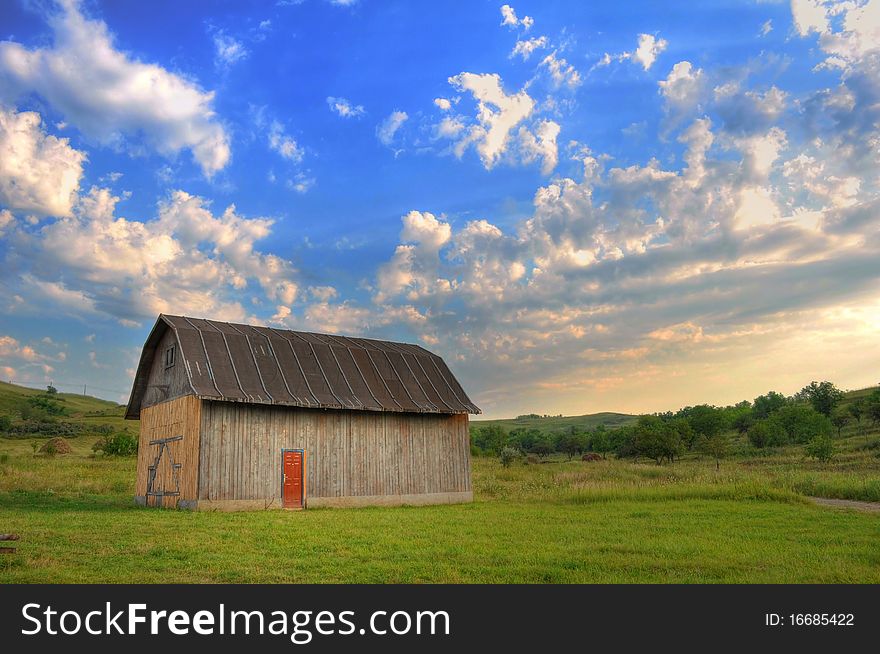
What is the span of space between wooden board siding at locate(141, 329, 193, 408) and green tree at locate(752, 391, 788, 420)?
316 feet

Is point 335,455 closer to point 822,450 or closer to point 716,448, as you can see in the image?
point 822,450

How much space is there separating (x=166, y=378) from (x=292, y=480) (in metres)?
7.40

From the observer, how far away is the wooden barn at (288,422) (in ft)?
78.5

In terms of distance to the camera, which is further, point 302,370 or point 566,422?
point 566,422

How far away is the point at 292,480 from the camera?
2514cm

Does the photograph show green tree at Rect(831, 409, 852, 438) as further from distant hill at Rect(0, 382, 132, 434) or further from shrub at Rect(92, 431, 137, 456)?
distant hill at Rect(0, 382, 132, 434)

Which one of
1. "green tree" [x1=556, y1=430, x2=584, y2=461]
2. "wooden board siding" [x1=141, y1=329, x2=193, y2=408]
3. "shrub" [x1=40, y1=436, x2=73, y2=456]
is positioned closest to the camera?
"wooden board siding" [x1=141, y1=329, x2=193, y2=408]

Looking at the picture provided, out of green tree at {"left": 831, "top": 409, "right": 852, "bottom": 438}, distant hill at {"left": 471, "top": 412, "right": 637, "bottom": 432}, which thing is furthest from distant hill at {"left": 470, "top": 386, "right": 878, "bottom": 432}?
green tree at {"left": 831, "top": 409, "right": 852, "bottom": 438}

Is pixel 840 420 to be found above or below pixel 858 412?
below

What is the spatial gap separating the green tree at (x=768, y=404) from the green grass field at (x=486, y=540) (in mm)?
85682

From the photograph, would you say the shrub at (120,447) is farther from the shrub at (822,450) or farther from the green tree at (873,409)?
the green tree at (873,409)

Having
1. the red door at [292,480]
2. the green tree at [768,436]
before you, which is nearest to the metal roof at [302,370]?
the red door at [292,480]

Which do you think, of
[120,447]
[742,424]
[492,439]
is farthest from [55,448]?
[742,424]

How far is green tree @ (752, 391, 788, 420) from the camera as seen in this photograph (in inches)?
4152
